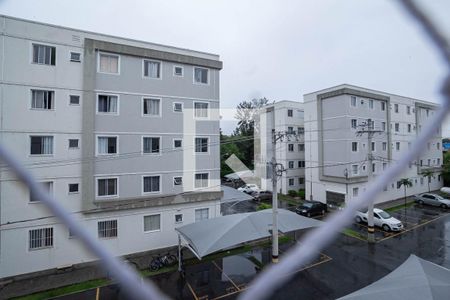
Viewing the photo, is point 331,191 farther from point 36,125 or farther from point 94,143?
point 36,125

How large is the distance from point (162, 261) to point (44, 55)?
10629 millimetres

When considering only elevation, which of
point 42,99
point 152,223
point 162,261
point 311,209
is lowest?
point 162,261

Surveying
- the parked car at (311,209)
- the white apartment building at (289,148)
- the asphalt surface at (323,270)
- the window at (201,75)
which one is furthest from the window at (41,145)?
the white apartment building at (289,148)

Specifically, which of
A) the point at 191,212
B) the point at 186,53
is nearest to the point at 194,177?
the point at 191,212

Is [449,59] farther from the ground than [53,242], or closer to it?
farther from the ground

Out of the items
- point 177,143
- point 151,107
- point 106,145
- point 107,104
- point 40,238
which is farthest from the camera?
point 177,143

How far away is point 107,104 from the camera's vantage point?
12758 millimetres

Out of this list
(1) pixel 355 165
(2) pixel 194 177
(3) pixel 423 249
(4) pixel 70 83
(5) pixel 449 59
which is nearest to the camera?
(5) pixel 449 59

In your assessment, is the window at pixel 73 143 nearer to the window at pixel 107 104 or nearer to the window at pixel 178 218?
the window at pixel 107 104

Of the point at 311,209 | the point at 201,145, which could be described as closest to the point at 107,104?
the point at 201,145

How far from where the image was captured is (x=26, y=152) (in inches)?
436

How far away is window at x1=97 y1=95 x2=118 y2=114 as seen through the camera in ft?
41.3

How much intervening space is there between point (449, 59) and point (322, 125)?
946 inches

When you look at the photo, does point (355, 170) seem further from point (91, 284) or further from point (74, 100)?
point (74, 100)
